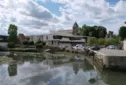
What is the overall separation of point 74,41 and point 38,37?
15.4m

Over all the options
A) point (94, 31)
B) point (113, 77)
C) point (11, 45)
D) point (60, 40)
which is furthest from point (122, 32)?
point (113, 77)

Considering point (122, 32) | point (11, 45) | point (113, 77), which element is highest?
point (122, 32)

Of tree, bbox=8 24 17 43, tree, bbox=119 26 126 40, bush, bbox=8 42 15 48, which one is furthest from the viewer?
tree, bbox=119 26 126 40

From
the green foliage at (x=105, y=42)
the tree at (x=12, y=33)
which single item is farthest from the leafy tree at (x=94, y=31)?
the tree at (x=12, y=33)

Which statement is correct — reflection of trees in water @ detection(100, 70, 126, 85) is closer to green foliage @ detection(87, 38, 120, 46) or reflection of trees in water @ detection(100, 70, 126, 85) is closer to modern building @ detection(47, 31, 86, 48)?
green foliage @ detection(87, 38, 120, 46)

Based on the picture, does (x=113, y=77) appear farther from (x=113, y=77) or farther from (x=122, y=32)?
(x=122, y=32)

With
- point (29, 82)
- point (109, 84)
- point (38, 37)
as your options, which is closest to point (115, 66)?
Answer: point (109, 84)

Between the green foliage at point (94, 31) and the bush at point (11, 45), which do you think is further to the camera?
the green foliage at point (94, 31)

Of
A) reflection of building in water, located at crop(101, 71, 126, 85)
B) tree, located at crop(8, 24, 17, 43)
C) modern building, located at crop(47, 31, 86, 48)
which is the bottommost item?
reflection of building in water, located at crop(101, 71, 126, 85)

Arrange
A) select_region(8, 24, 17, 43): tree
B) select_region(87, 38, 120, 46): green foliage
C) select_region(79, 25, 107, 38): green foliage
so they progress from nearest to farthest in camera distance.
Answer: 1. select_region(87, 38, 120, 46): green foliage
2. select_region(8, 24, 17, 43): tree
3. select_region(79, 25, 107, 38): green foliage

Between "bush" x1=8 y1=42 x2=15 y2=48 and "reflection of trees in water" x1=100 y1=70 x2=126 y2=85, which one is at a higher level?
"bush" x1=8 y1=42 x2=15 y2=48

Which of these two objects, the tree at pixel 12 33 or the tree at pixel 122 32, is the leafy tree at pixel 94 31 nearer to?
the tree at pixel 122 32

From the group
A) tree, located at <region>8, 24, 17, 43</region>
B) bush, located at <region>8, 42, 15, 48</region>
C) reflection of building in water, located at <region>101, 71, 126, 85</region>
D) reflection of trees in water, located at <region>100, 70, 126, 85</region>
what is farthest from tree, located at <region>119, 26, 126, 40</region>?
reflection of building in water, located at <region>101, 71, 126, 85</region>

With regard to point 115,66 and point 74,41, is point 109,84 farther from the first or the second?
point 74,41
